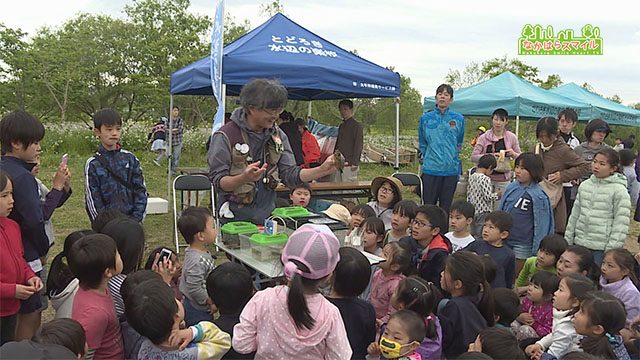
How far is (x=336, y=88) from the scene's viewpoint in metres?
5.72

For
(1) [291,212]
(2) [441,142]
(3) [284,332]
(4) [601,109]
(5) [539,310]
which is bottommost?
(5) [539,310]

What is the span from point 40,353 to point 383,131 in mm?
23321

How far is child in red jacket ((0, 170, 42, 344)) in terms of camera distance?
2275 mm

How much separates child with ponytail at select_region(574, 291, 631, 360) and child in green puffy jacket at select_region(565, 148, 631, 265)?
171 cm

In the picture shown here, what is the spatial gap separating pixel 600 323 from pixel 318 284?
139 cm

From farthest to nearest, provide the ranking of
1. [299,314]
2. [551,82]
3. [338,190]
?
[551,82]
[338,190]
[299,314]

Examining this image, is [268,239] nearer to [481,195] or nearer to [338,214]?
[338,214]

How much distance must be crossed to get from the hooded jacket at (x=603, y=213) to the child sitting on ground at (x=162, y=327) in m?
3.23

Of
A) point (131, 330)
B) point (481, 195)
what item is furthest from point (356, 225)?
point (481, 195)

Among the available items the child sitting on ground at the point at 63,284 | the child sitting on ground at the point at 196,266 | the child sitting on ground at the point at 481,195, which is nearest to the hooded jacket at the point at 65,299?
the child sitting on ground at the point at 63,284

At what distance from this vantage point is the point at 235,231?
2.91 meters

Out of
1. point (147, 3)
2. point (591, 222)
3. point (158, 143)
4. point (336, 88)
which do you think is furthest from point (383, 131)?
point (591, 222)

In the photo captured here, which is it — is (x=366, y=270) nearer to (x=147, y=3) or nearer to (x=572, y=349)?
(x=572, y=349)

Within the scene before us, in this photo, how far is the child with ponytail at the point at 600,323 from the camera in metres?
2.35
